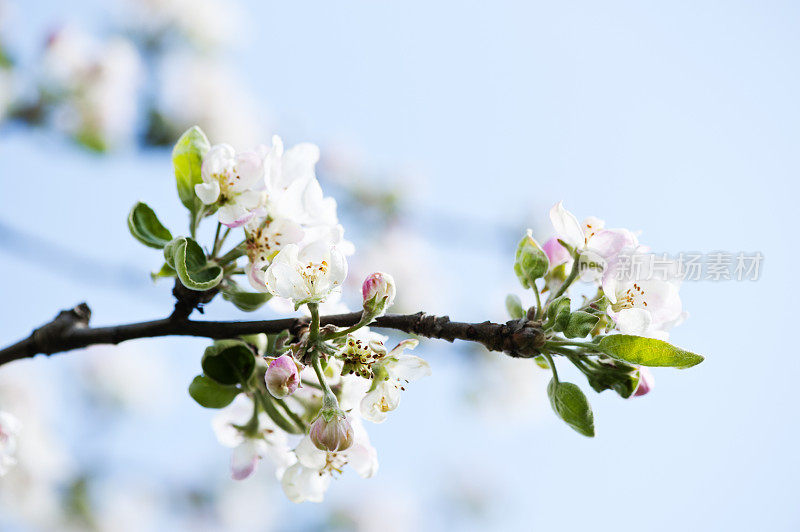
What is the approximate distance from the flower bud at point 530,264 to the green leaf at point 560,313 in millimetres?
79

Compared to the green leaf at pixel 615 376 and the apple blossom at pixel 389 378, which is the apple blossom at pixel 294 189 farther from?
the green leaf at pixel 615 376

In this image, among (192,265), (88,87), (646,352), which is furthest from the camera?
(88,87)

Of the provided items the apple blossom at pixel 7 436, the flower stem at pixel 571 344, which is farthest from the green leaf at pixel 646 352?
the apple blossom at pixel 7 436

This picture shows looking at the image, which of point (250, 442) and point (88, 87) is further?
point (88, 87)

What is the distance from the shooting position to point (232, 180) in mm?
693

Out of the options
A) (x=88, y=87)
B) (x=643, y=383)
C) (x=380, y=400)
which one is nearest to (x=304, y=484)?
(x=380, y=400)

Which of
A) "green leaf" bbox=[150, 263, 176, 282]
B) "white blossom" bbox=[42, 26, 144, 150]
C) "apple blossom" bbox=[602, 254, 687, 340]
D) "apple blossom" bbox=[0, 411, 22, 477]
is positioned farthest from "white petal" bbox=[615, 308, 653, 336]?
"white blossom" bbox=[42, 26, 144, 150]

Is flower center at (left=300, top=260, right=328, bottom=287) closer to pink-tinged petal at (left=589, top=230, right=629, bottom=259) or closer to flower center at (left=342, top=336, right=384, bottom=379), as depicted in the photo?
flower center at (left=342, top=336, right=384, bottom=379)

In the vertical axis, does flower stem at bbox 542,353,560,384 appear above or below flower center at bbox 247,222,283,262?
below

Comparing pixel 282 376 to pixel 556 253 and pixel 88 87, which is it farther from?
→ pixel 88 87

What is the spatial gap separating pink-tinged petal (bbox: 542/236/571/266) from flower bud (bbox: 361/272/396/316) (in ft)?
0.69

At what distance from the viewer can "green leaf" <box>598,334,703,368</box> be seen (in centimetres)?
56

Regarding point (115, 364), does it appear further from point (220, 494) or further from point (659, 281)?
point (659, 281)

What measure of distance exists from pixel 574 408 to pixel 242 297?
353mm
